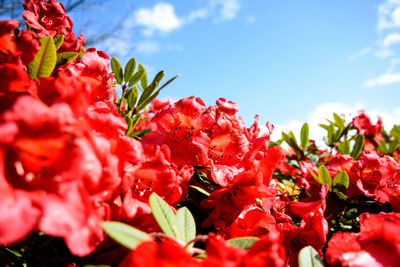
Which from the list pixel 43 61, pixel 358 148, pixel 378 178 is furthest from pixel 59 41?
pixel 358 148

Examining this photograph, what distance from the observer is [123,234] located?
1.85 feet

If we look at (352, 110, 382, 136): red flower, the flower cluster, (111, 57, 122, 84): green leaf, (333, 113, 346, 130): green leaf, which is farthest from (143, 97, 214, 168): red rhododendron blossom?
(352, 110, 382, 136): red flower

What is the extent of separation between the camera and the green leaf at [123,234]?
54 centimetres

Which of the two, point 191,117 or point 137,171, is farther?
point 191,117

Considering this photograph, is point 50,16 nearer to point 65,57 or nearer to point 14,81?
point 65,57

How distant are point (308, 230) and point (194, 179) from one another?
456 mm

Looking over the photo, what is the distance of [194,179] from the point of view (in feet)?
3.37

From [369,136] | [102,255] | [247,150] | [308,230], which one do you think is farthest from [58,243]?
[369,136]

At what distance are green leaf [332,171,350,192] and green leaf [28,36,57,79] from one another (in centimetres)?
127

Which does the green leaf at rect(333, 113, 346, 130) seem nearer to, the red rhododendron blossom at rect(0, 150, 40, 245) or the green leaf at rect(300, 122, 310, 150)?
the green leaf at rect(300, 122, 310, 150)

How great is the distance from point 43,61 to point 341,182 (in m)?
1.33

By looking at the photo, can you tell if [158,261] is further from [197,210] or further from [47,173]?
[197,210]

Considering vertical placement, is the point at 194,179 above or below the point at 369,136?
below

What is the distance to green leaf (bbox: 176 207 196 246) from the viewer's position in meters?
0.70
